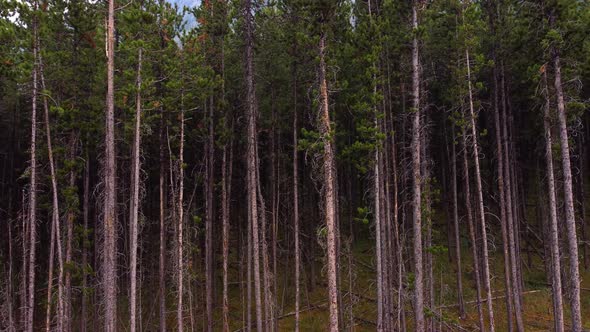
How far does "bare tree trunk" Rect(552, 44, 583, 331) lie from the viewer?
595 inches

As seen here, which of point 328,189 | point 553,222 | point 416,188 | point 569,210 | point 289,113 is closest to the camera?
point 328,189

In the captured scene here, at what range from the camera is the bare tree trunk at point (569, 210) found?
15.1 m

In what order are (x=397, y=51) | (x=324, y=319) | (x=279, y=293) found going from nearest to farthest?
(x=397, y=51), (x=324, y=319), (x=279, y=293)

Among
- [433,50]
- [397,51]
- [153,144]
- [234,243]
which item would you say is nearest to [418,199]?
[397,51]

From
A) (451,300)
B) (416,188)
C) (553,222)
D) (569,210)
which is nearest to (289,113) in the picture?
(416,188)

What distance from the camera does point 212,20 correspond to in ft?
65.3

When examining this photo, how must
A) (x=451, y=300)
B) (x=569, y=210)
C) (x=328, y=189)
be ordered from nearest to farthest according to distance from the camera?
1. (x=328, y=189)
2. (x=569, y=210)
3. (x=451, y=300)

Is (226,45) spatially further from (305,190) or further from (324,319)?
(324,319)

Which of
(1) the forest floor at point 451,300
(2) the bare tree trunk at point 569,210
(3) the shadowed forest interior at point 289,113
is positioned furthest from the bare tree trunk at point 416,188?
(1) the forest floor at point 451,300

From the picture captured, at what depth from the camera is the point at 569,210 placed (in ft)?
50.5

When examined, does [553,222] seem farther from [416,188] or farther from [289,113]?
[289,113]

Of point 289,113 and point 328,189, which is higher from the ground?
point 289,113

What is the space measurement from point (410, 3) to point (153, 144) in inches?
541

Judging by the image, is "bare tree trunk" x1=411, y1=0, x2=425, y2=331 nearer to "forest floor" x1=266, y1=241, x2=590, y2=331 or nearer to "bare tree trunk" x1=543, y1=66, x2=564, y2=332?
"bare tree trunk" x1=543, y1=66, x2=564, y2=332
